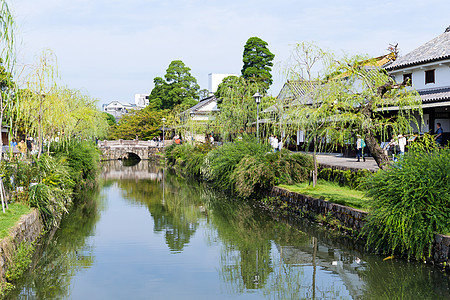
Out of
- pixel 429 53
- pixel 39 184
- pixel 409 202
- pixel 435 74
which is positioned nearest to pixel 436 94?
pixel 435 74

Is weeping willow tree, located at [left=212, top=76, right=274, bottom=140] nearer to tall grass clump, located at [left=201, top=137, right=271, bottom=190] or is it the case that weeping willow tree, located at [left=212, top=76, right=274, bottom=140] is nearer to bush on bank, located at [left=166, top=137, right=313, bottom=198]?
bush on bank, located at [left=166, top=137, right=313, bottom=198]

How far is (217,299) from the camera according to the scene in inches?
331

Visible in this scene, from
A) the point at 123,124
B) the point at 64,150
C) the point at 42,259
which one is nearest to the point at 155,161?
the point at 123,124

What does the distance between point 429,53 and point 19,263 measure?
20627mm

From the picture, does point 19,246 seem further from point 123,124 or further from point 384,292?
point 123,124

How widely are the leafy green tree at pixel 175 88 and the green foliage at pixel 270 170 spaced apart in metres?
42.2

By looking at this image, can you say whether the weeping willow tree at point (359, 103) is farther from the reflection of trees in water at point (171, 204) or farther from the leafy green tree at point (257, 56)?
the leafy green tree at point (257, 56)

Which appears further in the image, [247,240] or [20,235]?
[247,240]

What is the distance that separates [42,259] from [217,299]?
4513mm

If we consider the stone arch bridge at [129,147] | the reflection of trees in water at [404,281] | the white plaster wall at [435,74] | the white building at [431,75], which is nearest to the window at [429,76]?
the white building at [431,75]

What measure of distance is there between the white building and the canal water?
1038cm

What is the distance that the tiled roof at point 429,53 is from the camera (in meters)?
21.4

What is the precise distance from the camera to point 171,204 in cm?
1969

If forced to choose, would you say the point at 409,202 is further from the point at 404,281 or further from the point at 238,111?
the point at 238,111
